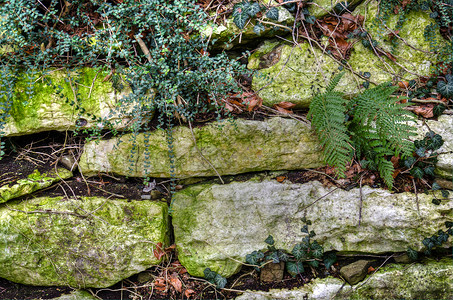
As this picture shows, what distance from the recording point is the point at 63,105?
3.55 meters

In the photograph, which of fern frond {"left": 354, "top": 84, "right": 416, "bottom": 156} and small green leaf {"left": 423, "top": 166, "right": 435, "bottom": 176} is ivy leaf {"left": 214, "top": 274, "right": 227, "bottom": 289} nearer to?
fern frond {"left": 354, "top": 84, "right": 416, "bottom": 156}

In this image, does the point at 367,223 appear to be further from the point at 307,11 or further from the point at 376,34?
the point at 307,11

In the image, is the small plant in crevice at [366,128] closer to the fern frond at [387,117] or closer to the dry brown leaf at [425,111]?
the fern frond at [387,117]

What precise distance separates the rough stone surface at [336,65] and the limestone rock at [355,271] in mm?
1691

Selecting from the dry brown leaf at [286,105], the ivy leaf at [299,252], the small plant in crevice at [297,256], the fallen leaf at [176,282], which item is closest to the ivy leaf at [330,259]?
the small plant in crevice at [297,256]

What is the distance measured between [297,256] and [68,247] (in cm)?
223

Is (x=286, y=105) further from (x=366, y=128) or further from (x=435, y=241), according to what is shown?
(x=435, y=241)

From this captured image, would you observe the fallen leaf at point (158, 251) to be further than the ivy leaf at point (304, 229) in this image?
Yes

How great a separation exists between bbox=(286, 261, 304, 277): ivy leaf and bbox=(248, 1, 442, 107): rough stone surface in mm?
1642

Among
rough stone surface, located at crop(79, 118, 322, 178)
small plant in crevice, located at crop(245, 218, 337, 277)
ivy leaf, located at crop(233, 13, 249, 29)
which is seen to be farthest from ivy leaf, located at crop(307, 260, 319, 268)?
ivy leaf, located at crop(233, 13, 249, 29)

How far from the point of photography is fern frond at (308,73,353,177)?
2967 mm

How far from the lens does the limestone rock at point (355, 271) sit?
10.0 feet

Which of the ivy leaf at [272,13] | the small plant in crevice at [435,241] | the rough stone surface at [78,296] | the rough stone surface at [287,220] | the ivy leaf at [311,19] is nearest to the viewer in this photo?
the small plant in crevice at [435,241]

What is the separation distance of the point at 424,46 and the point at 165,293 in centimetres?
386
